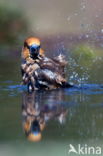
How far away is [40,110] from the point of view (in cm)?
877

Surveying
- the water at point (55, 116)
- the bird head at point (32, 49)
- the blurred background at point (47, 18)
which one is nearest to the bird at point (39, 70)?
the bird head at point (32, 49)

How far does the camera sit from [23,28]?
20.4m

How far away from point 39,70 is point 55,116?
2105 millimetres

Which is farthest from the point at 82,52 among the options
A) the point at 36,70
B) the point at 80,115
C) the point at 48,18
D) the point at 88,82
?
the point at 80,115

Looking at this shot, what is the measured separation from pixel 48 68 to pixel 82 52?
6.15 metres

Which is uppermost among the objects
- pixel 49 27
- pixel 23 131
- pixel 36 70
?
pixel 49 27

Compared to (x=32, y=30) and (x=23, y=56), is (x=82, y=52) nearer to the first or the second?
(x=32, y=30)

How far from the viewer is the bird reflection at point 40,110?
24.9ft

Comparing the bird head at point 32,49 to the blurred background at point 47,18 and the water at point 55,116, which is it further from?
the blurred background at point 47,18

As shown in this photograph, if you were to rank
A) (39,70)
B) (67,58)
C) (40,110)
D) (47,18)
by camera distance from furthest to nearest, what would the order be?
(47,18) → (67,58) → (39,70) → (40,110)

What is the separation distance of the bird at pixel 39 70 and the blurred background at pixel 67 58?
271 millimetres

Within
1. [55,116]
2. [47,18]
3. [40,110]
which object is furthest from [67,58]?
[55,116]

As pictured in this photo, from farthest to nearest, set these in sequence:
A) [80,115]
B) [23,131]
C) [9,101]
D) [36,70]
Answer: [36,70] < [9,101] < [80,115] < [23,131]

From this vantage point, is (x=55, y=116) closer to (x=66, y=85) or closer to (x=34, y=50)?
(x=34, y=50)
